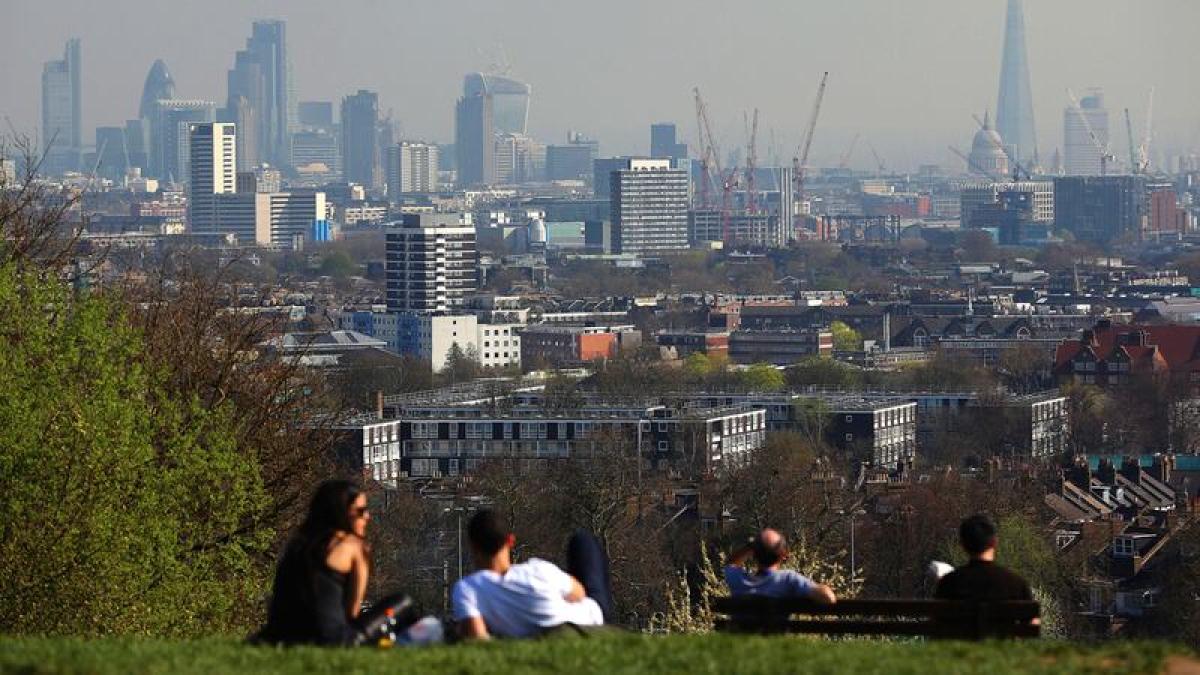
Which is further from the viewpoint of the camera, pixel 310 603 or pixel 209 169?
pixel 209 169

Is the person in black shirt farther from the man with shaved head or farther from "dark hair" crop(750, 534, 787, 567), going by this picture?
"dark hair" crop(750, 534, 787, 567)

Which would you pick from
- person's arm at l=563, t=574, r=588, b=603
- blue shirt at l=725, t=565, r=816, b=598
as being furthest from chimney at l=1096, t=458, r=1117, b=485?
person's arm at l=563, t=574, r=588, b=603

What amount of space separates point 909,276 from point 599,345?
4515cm

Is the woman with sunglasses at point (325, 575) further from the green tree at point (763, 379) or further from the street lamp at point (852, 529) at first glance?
the green tree at point (763, 379)

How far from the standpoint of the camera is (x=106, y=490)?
650 inches

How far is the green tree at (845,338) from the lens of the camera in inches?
3553

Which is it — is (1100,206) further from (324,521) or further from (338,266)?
(324,521)

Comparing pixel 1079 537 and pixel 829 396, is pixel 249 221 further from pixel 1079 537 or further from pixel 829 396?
pixel 1079 537

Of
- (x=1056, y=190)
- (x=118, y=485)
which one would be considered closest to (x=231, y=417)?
(x=118, y=485)

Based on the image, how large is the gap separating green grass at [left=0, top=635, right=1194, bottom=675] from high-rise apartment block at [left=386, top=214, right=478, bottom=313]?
8619 centimetres

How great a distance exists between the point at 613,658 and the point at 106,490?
7561 mm

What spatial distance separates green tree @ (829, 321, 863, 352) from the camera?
296 ft

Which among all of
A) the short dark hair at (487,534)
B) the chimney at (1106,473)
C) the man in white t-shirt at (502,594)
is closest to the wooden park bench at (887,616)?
the man in white t-shirt at (502,594)

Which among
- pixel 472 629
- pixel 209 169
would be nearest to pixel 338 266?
pixel 209 169
